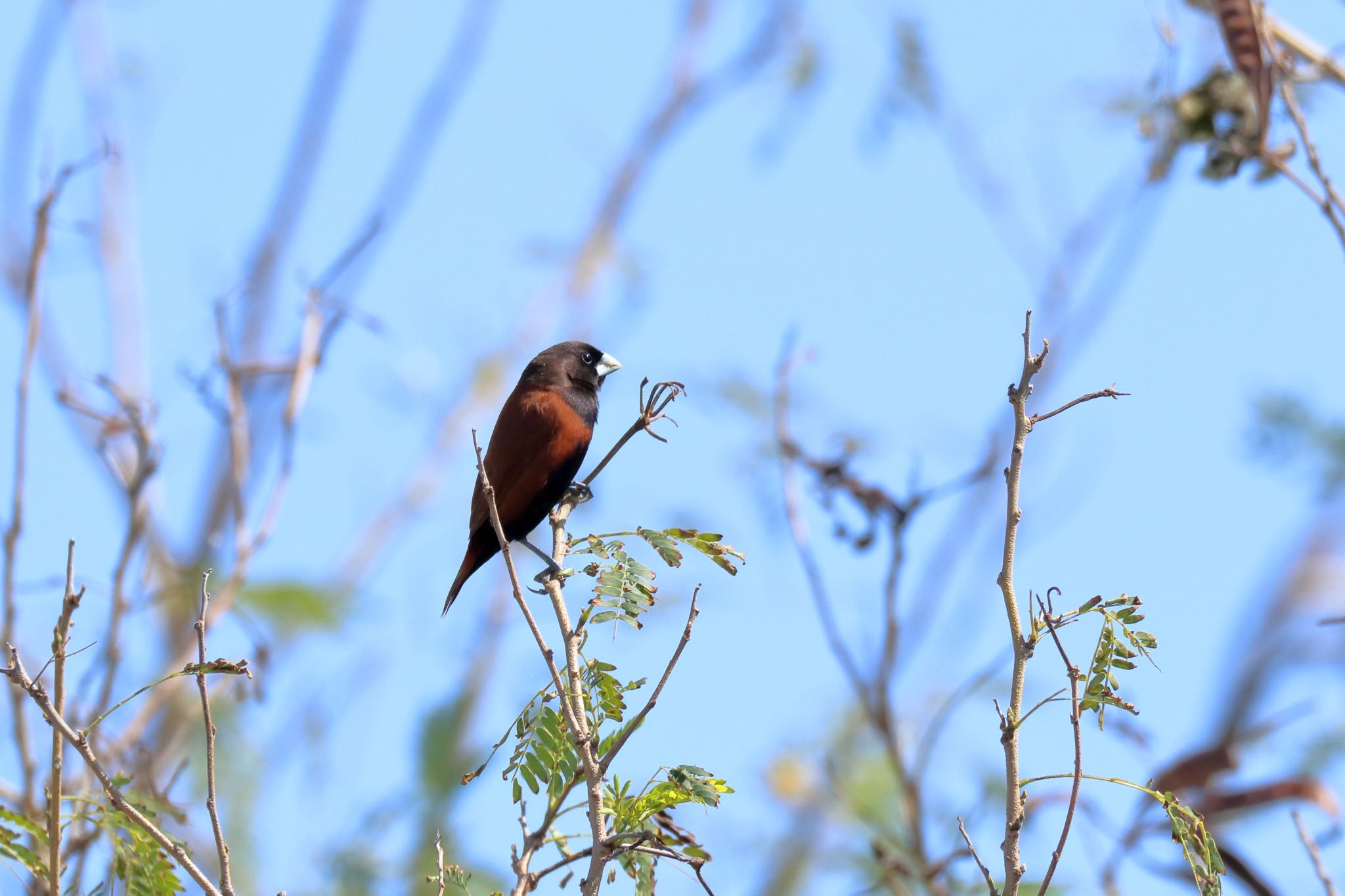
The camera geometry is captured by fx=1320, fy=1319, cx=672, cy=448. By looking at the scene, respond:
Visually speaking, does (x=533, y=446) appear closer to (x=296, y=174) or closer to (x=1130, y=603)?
(x=1130, y=603)

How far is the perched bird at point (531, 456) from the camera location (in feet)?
17.7

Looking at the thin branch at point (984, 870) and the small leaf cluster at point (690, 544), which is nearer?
the thin branch at point (984, 870)

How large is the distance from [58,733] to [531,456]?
10.5ft

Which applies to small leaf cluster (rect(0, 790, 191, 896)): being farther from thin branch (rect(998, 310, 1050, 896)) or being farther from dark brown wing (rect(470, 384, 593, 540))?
dark brown wing (rect(470, 384, 593, 540))

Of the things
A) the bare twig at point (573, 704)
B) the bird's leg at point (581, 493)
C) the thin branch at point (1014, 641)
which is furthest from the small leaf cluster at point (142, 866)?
the bird's leg at point (581, 493)

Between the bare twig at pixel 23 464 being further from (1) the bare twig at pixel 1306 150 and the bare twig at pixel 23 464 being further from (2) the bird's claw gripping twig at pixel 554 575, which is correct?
(1) the bare twig at pixel 1306 150

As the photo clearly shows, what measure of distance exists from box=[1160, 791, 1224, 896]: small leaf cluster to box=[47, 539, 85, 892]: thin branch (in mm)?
1821

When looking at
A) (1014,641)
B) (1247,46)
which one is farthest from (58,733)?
(1247,46)

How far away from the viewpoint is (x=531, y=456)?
5383 millimetres

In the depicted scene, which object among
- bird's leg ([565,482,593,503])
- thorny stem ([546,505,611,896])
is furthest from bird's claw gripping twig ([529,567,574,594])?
bird's leg ([565,482,593,503])

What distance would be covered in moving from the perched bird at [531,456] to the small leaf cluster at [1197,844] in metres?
3.24

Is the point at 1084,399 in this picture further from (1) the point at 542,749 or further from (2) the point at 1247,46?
(2) the point at 1247,46

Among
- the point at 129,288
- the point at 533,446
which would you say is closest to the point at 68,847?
the point at 533,446

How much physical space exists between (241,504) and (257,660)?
0.61 meters
